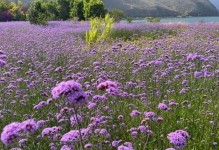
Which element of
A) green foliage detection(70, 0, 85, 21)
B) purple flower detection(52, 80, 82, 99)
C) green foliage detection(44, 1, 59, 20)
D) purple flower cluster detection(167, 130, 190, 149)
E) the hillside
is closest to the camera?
purple flower detection(52, 80, 82, 99)

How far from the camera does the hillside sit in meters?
114

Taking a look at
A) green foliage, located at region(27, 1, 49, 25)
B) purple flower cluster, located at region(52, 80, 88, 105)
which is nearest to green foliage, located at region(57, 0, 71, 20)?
green foliage, located at region(27, 1, 49, 25)

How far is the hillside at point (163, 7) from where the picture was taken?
375 feet

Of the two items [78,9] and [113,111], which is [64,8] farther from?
[113,111]

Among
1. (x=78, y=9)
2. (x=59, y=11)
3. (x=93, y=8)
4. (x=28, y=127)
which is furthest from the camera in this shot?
(x=59, y=11)

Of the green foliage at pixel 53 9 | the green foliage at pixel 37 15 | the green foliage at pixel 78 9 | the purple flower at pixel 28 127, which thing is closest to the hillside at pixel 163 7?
the green foliage at pixel 53 9

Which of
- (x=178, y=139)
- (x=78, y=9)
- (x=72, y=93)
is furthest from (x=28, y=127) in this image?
(x=78, y=9)

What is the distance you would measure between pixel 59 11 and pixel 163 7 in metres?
98.6

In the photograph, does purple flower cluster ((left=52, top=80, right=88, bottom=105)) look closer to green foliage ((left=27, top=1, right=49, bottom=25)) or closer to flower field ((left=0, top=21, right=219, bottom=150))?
flower field ((left=0, top=21, right=219, bottom=150))

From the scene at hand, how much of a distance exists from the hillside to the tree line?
80.2 m

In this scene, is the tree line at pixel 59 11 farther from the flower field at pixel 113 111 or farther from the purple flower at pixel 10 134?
the purple flower at pixel 10 134

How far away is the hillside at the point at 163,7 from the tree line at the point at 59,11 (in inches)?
3159

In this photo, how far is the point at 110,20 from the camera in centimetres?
1336

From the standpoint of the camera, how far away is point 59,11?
1107 inches
